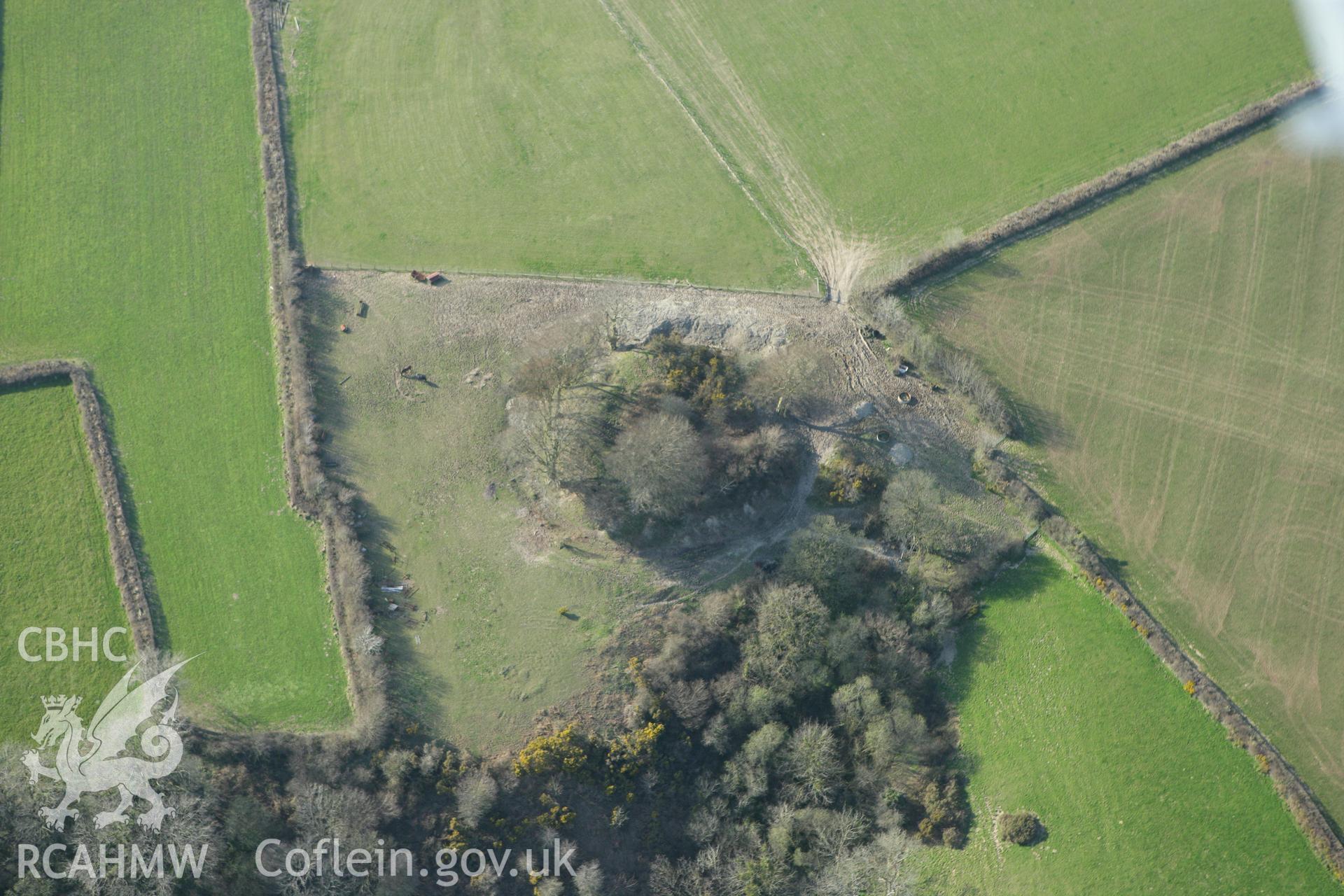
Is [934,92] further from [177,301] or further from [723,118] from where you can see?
[177,301]

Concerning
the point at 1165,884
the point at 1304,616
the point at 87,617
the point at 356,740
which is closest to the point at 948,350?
the point at 1304,616

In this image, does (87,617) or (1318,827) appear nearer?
(1318,827)

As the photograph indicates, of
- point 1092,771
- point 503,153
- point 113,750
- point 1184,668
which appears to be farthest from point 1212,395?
point 113,750

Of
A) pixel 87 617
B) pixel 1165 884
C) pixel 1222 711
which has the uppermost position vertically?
pixel 87 617

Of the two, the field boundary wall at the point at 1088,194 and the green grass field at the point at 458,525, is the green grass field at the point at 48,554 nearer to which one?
the green grass field at the point at 458,525

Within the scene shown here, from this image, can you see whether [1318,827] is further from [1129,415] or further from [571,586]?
[571,586]

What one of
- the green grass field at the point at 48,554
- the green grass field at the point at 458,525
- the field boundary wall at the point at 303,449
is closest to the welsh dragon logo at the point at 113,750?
the green grass field at the point at 48,554
